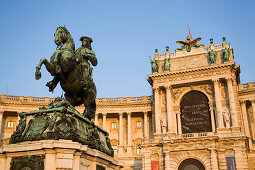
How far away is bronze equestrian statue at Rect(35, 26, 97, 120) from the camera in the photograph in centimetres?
840

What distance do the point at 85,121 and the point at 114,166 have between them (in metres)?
2.03

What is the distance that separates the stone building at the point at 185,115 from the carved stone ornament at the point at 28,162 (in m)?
32.9

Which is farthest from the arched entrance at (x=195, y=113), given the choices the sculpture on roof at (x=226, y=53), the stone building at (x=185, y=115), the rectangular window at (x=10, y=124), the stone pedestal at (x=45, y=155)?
the stone pedestal at (x=45, y=155)

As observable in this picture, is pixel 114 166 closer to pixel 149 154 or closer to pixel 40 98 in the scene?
pixel 149 154

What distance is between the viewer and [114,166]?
30.8ft

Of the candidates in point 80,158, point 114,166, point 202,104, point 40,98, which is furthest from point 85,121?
point 40,98

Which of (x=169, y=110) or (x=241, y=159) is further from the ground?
(x=169, y=110)

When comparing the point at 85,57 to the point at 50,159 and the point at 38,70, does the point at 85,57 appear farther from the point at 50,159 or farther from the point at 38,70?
the point at 50,159

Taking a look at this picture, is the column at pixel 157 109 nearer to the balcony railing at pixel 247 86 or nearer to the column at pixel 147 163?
the column at pixel 147 163

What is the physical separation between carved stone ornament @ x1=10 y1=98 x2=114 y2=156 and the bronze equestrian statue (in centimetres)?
84

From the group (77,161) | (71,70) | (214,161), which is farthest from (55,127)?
(214,161)

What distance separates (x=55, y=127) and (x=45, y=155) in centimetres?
70

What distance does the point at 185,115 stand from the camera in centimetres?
Answer: 4428

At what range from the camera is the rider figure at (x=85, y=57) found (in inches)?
358
